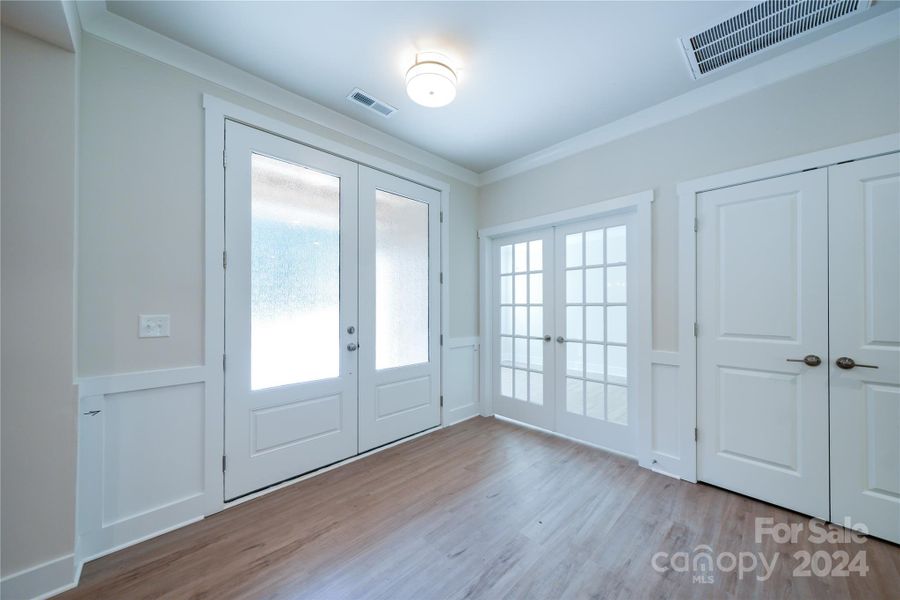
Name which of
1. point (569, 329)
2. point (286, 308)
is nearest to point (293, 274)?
point (286, 308)

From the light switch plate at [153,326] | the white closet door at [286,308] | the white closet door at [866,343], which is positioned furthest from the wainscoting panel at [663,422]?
the light switch plate at [153,326]

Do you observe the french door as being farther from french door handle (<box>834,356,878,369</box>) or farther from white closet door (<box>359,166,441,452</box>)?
white closet door (<box>359,166,441,452</box>)

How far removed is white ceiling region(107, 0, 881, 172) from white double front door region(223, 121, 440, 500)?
497 mm

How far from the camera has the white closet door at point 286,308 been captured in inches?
87.2

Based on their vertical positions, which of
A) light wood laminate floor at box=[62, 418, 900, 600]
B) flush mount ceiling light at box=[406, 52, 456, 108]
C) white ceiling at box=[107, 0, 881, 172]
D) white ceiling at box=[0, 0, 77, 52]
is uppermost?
white ceiling at box=[107, 0, 881, 172]

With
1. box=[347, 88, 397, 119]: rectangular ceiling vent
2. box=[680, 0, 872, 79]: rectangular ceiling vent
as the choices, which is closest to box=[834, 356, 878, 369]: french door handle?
box=[680, 0, 872, 79]: rectangular ceiling vent

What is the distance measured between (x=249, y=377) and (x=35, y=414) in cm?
91

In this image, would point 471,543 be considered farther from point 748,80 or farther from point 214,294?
point 748,80

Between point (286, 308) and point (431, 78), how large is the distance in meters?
1.80

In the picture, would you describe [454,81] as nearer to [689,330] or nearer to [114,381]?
[689,330]

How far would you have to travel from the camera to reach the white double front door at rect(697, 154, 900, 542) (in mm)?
1823

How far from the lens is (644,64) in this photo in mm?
2137

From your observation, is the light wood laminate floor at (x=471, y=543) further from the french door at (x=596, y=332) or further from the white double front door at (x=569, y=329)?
the white double front door at (x=569, y=329)

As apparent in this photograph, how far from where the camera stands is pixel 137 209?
1884mm
